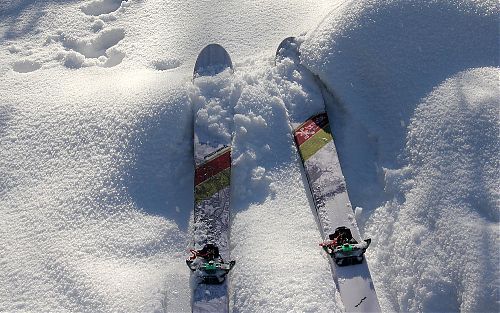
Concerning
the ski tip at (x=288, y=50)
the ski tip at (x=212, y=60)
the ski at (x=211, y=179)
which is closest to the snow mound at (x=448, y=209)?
the ski at (x=211, y=179)

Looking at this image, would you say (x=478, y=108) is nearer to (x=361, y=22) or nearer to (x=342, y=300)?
(x=361, y=22)

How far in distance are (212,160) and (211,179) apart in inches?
6.6

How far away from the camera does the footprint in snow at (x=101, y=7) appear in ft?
18.1

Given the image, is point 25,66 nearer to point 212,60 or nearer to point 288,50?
point 212,60

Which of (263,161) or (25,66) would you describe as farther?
(25,66)

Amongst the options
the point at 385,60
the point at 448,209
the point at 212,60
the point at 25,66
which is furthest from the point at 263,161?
the point at 25,66

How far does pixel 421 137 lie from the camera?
3869 mm

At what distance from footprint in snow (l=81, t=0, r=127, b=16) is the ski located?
1447 mm

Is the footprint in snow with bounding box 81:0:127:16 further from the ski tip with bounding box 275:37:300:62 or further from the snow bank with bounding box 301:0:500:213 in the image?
the snow bank with bounding box 301:0:500:213

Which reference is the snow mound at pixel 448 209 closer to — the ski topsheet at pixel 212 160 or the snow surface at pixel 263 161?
the snow surface at pixel 263 161

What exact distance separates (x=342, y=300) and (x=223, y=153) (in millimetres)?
1416

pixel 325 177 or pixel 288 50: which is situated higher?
pixel 288 50

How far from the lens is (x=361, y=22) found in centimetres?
442

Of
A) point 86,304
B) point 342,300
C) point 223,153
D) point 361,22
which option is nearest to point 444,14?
point 361,22
